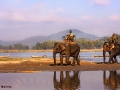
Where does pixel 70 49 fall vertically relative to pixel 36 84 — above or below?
above

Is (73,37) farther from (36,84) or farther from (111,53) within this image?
(36,84)

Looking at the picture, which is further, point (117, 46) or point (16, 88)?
point (117, 46)

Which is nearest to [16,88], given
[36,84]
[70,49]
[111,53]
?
[36,84]

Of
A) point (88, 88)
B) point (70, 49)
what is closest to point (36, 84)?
point (88, 88)

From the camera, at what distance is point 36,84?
1920 cm

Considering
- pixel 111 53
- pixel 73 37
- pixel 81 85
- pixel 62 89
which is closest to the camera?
pixel 62 89

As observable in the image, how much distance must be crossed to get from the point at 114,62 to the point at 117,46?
1.96 metres

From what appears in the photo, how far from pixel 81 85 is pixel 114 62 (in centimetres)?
2050

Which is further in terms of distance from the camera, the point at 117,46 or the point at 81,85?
the point at 117,46

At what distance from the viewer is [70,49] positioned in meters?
33.7

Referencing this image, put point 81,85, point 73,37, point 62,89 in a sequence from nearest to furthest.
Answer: point 62,89
point 81,85
point 73,37

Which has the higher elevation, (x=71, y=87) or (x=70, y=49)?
(x=70, y=49)

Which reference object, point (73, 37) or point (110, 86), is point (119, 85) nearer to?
point (110, 86)

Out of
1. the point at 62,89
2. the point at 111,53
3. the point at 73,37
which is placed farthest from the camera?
the point at 111,53
